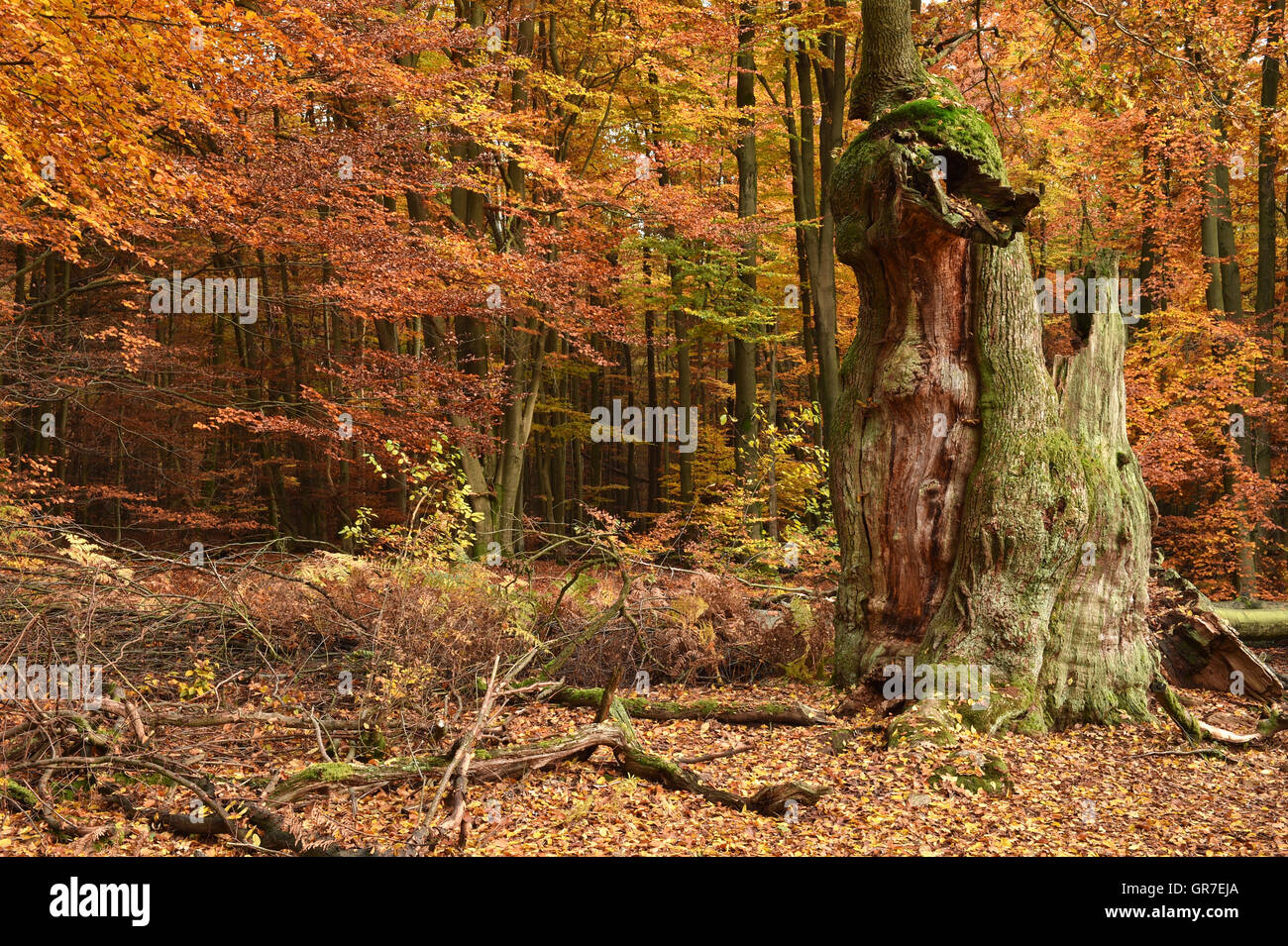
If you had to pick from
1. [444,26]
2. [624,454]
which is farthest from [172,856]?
[624,454]

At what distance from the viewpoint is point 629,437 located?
16.1 metres

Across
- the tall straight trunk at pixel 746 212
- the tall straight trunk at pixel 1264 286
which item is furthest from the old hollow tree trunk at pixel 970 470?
the tall straight trunk at pixel 1264 286

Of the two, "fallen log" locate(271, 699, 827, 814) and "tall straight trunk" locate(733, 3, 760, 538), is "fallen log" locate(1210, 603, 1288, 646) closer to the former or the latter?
"tall straight trunk" locate(733, 3, 760, 538)

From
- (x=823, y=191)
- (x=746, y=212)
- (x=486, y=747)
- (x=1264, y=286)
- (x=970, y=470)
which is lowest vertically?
(x=486, y=747)

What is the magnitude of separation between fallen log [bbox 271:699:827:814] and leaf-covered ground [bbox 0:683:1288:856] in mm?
76

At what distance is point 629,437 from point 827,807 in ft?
37.3

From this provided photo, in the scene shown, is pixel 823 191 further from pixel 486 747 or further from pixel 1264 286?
pixel 486 747

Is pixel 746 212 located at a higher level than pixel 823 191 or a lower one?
lower

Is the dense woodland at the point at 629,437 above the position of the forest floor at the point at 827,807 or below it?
above

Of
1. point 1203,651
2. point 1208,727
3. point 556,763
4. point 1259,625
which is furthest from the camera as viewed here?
point 1259,625

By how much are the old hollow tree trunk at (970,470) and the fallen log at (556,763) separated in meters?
2.38

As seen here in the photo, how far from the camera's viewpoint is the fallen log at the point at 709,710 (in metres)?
7.00

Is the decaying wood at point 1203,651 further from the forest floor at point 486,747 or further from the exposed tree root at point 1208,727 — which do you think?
the exposed tree root at point 1208,727

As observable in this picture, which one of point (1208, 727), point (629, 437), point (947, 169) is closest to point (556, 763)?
point (947, 169)
